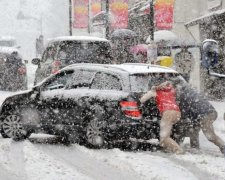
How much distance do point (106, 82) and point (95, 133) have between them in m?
0.98

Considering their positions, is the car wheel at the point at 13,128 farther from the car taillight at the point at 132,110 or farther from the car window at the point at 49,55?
the car window at the point at 49,55

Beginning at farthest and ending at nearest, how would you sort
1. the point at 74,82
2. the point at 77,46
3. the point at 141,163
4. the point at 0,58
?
the point at 0,58, the point at 77,46, the point at 74,82, the point at 141,163

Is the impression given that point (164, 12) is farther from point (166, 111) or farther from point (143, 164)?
point (143, 164)

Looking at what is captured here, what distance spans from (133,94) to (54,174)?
118 inches

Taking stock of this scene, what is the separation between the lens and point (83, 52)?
18562mm

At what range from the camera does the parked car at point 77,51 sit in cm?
1841

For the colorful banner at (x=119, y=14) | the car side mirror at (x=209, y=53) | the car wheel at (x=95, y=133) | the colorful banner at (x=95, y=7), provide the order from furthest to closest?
the colorful banner at (x=95, y=7)
the colorful banner at (x=119, y=14)
the car side mirror at (x=209, y=53)
the car wheel at (x=95, y=133)

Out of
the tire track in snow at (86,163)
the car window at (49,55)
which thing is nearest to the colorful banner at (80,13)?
the car window at (49,55)

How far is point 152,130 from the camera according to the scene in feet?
39.9

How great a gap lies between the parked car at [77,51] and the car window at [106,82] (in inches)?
209

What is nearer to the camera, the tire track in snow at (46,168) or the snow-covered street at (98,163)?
the tire track in snow at (46,168)

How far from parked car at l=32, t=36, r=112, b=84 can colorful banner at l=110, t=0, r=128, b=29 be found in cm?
1956

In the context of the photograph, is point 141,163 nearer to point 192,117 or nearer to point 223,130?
point 192,117

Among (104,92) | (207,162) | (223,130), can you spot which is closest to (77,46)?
(223,130)
